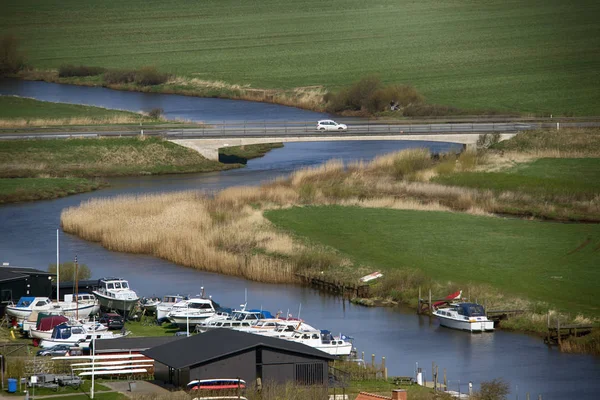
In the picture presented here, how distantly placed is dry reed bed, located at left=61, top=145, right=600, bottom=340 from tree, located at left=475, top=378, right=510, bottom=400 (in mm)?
10996

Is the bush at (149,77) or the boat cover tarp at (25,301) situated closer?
the boat cover tarp at (25,301)

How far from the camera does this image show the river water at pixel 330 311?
51188mm

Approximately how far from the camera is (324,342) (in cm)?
5328

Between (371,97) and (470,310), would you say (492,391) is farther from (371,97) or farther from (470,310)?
(371,97)

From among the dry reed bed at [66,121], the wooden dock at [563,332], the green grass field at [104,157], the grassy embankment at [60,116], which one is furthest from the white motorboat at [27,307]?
the dry reed bed at [66,121]

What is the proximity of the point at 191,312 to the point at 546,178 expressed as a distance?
40.1m

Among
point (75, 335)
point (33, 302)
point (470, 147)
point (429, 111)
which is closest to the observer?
point (75, 335)

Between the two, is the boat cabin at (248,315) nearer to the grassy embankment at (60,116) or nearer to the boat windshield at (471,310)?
the boat windshield at (471,310)

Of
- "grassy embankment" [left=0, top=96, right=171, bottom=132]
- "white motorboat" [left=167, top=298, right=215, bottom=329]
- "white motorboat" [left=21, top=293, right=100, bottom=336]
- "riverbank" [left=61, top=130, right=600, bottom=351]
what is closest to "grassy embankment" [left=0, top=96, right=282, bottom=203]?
"grassy embankment" [left=0, top=96, right=171, bottom=132]

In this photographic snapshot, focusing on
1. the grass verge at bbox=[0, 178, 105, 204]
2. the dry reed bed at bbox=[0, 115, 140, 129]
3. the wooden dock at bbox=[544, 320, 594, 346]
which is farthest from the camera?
the dry reed bed at bbox=[0, 115, 140, 129]

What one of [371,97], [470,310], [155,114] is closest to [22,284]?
[470,310]

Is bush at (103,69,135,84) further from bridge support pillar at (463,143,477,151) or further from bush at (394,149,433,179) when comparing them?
bush at (394,149,433,179)

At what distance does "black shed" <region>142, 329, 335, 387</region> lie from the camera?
4362 centimetres

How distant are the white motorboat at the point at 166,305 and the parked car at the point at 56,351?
8.68 meters
